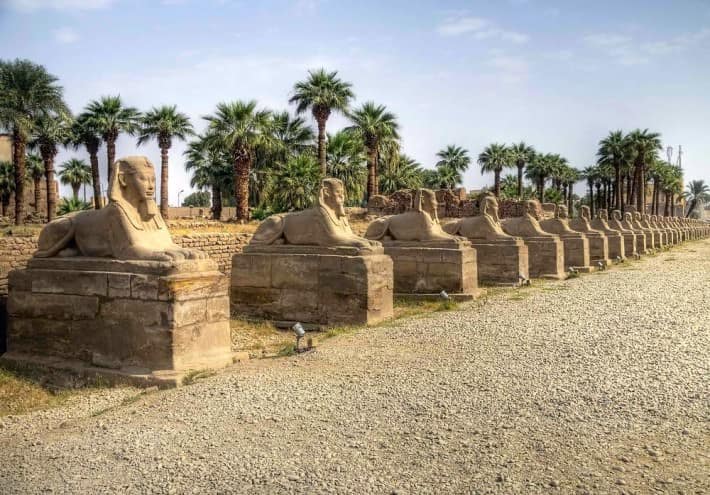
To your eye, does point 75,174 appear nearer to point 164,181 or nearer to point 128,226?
point 164,181

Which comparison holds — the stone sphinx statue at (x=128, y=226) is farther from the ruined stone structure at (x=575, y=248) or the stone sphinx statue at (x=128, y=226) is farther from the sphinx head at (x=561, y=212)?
the sphinx head at (x=561, y=212)

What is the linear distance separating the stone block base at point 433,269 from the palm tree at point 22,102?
15756 millimetres

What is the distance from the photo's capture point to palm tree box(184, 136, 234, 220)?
29188 millimetres

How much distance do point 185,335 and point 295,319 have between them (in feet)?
10.6

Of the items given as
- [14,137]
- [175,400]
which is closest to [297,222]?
[175,400]

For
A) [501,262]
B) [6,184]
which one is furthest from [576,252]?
[6,184]

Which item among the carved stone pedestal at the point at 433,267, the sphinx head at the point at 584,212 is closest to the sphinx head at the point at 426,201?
the carved stone pedestal at the point at 433,267

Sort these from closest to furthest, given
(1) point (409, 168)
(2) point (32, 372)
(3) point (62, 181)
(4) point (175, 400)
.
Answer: (4) point (175, 400) < (2) point (32, 372) < (1) point (409, 168) < (3) point (62, 181)

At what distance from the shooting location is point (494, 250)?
12781 millimetres

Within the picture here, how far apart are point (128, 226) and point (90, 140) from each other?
73.3ft

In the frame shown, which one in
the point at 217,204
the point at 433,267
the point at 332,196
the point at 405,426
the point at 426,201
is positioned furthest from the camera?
the point at 217,204

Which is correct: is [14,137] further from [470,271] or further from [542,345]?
[542,345]

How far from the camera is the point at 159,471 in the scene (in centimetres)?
341

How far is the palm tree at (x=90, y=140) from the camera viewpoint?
83.7 ft
